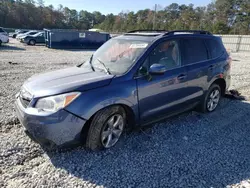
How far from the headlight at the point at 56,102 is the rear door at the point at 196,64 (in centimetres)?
228

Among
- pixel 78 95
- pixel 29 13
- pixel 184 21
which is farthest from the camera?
pixel 29 13

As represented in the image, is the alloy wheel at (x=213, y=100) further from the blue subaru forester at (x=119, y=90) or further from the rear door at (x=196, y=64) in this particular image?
the rear door at (x=196, y=64)

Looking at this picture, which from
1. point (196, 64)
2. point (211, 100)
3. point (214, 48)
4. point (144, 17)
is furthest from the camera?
point (144, 17)

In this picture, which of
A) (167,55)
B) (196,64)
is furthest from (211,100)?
(167,55)

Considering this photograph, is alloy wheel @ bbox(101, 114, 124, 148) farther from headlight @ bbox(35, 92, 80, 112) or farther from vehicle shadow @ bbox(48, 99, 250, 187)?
headlight @ bbox(35, 92, 80, 112)

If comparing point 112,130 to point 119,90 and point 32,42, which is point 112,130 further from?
point 32,42

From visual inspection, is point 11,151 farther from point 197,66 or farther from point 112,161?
point 197,66

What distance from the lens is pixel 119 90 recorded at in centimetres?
304

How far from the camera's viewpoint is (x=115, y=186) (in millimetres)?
2531

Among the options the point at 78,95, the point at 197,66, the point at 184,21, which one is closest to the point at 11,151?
the point at 78,95

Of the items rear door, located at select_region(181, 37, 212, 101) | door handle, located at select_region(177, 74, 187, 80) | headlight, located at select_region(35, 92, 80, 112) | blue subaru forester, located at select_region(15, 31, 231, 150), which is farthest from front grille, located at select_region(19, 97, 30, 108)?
rear door, located at select_region(181, 37, 212, 101)

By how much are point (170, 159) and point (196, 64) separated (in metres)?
2.03

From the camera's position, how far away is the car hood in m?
2.82

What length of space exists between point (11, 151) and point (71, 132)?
3.55 feet
